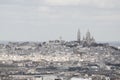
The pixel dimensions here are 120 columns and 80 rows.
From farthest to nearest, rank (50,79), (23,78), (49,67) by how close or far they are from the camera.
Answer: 1. (49,67)
2. (23,78)
3. (50,79)

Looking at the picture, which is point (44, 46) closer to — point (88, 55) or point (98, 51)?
point (98, 51)

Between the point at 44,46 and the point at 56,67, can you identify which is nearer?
the point at 56,67

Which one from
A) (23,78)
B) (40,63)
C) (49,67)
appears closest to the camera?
(23,78)

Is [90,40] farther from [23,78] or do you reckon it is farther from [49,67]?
[23,78]

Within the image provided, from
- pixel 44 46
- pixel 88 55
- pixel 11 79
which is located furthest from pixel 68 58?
pixel 11 79

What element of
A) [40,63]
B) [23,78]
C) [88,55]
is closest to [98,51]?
[88,55]

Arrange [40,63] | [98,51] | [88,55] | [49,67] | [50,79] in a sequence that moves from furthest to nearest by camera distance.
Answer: [98,51] → [88,55] → [40,63] → [49,67] → [50,79]
